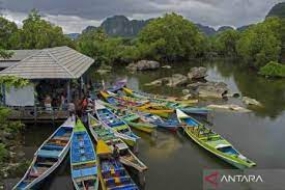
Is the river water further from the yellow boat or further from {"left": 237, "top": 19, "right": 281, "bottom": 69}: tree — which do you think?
{"left": 237, "top": 19, "right": 281, "bottom": 69}: tree

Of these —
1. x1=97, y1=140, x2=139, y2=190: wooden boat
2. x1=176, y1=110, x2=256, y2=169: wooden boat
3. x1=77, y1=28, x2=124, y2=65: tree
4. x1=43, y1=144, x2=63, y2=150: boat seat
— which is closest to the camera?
x1=97, y1=140, x2=139, y2=190: wooden boat

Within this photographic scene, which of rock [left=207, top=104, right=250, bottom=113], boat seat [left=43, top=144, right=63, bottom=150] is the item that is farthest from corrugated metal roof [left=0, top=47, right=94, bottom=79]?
rock [left=207, top=104, right=250, bottom=113]

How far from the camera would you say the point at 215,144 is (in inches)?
964

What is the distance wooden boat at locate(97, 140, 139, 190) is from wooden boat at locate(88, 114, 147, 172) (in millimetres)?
674

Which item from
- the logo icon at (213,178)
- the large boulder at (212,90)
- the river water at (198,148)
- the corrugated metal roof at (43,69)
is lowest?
the logo icon at (213,178)

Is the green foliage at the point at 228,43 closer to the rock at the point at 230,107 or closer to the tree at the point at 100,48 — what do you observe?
the tree at the point at 100,48

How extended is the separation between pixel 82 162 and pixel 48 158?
2.58m

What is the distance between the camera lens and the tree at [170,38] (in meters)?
81.8

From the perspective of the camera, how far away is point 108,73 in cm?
6619

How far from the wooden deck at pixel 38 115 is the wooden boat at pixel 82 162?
14.0 feet

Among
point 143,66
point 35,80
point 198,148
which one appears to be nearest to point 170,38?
point 143,66

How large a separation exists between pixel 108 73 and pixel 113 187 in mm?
49373

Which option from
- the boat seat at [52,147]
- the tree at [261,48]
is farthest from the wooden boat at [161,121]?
the tree at [261,48]

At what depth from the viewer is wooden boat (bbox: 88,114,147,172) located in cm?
2017
